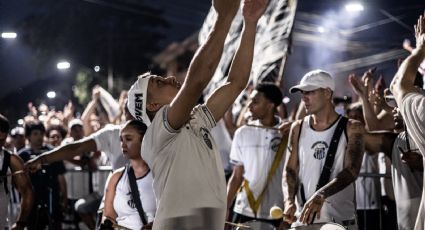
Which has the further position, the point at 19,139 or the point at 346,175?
the point at 19,139

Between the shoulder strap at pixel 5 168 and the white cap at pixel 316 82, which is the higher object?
the white cap at pixel 316 82

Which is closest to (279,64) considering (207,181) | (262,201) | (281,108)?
(281,108)

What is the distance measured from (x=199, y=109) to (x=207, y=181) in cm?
62

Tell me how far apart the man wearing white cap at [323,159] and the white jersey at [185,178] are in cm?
216

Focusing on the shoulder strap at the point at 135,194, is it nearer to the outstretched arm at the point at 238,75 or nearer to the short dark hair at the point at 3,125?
the short dark hair at the point at 3,125

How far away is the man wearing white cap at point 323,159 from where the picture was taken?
711 centimetres

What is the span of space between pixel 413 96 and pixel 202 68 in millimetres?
1665

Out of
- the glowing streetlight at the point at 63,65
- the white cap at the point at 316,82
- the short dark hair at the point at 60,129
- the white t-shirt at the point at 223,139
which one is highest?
the glowing streetlight at the point at 63,65

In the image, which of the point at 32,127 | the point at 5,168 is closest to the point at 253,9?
the point at 5,168

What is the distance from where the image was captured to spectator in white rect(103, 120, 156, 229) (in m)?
7.34

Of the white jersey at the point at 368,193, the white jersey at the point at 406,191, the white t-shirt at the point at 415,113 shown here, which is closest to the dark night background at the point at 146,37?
the white jersey at the point at 368,193

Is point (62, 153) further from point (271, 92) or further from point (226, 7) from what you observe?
point (226, 7)

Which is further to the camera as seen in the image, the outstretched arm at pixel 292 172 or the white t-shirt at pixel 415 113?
the outstretched arm at pixel 292 172

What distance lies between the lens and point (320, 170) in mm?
7293
